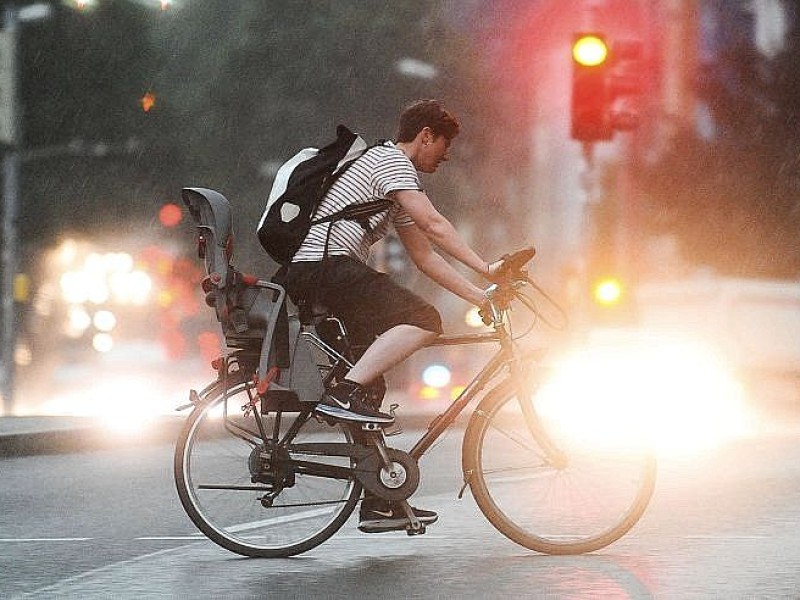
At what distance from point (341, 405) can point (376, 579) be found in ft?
2.82

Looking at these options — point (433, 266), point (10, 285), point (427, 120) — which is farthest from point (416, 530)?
point (10, 285)

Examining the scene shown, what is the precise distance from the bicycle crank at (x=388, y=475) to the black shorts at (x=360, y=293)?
54 centimetres

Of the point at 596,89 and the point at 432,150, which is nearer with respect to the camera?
the point at 432,150

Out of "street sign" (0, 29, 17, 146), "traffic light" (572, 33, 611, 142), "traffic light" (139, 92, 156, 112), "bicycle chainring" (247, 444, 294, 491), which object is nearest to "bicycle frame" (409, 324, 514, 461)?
"bicycle chainring" (247, 444, 294, 491)

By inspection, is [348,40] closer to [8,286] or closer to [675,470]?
[8,286]

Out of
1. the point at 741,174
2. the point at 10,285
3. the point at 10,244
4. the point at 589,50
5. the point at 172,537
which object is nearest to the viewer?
the point at 172,537

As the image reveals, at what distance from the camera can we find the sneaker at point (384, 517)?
8.17 m

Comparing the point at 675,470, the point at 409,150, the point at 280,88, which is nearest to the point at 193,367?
the point at 280,88

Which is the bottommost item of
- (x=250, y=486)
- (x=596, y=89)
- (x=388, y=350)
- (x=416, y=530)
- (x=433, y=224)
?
(x=416, y=530)

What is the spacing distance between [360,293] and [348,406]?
0.47m

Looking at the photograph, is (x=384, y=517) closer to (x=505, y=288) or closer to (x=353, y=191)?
(x=505, y=288)

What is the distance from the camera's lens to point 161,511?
402 inches

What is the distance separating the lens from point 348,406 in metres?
8.16

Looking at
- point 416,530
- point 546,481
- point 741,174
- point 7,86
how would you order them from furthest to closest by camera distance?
1. point 741,174
2. point 7,86
3. point 546,481
4. point 416,530
